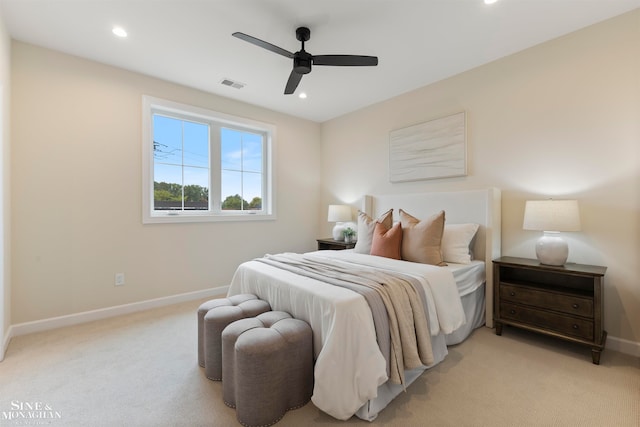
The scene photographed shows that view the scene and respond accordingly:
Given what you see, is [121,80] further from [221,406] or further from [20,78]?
[221,406]

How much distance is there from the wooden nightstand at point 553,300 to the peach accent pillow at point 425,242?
0.55 m

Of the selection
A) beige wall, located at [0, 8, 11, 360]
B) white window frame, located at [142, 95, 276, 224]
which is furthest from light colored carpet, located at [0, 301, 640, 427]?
white window frame, located at [142, 95, 276, 224]

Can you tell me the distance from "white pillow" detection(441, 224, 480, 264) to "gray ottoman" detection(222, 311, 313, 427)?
1.79 metres

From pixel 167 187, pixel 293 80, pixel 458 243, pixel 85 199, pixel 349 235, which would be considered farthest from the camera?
pixel 349 235

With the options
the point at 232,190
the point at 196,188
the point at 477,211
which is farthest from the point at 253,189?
the point at 477,211

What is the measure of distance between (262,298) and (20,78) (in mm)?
3065

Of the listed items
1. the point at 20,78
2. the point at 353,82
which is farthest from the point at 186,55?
the point at 353,82

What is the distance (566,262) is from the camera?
8.19 feet

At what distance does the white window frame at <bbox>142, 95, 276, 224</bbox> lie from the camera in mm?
3275

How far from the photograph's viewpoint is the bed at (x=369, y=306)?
1.47 metres

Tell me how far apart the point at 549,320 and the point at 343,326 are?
198cm

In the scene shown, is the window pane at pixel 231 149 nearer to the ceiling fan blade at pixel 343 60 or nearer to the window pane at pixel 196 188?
the window pane at pixel 196 188

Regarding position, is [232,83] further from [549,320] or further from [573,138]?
[549,320]

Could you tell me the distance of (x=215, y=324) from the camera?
1.88 meters
